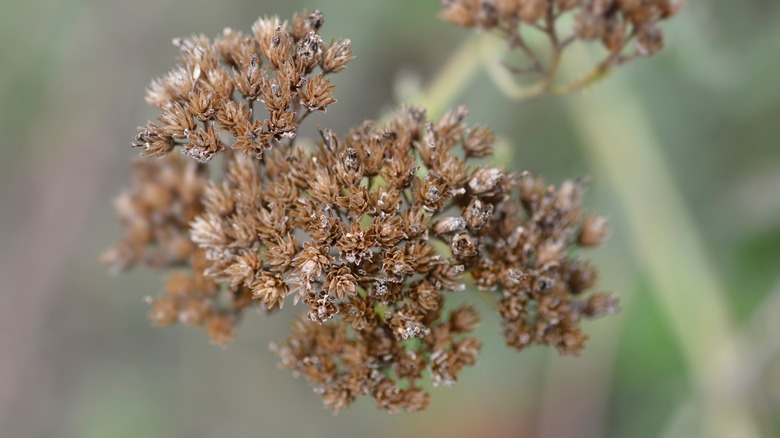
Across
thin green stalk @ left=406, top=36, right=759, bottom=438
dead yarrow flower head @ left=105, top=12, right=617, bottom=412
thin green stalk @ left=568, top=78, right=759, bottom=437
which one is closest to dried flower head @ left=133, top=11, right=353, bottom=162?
dead yarrow flower head @ left=105, top=12, right=617, bottom=412

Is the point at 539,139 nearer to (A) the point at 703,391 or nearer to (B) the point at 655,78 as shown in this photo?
(B) the point at 655,78

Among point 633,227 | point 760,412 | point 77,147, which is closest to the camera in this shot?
point 760,412

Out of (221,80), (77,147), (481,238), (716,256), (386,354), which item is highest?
(77,147)

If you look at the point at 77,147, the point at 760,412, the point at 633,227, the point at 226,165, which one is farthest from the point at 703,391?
the point at 77,147

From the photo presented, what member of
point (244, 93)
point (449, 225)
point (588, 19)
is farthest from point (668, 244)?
point (244, 93)

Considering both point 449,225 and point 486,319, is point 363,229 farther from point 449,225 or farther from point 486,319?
point 486,319

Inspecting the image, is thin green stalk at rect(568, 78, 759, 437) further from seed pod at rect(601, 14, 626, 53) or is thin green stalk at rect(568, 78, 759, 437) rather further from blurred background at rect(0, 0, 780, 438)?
seed pod at rect(601, 14, 626, 53)
